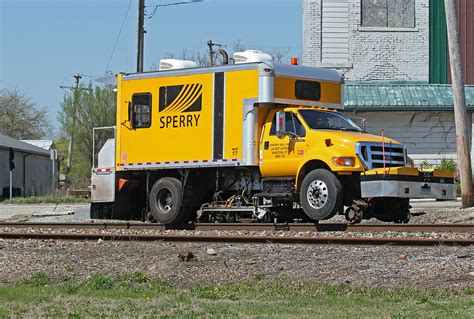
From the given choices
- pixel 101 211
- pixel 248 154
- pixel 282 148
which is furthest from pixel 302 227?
pixel 101 211

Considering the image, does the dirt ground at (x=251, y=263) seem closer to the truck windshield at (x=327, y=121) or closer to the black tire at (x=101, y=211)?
the truck windshield at (x=327, y=121)

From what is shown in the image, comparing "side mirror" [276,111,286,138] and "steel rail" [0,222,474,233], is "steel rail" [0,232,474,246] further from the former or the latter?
"side mirror" [276,111,286,138]

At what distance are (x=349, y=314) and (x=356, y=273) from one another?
2583 mm

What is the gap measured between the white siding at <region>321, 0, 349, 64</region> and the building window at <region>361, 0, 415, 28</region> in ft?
2.46

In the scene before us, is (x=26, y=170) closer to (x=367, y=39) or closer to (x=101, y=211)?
(x=367, y=39)

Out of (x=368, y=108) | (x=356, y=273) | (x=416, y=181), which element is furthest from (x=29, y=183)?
(x=356, y=273)

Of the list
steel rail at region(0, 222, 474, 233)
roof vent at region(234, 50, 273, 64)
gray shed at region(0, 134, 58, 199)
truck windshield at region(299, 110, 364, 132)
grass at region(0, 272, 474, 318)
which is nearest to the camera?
grass at region(0, 272, 474, 318)

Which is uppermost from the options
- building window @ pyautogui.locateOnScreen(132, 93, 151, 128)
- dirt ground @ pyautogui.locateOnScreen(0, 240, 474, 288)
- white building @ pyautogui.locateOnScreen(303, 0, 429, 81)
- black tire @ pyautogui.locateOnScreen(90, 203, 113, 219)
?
white building @ pyautogui.locateOnScreen(303, 0, 429, 81)

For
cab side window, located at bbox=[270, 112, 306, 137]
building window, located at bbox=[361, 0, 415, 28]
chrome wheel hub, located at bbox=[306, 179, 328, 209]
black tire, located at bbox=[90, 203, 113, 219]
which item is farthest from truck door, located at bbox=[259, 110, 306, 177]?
building window, located at bbox=[361, 0, 415, 28]

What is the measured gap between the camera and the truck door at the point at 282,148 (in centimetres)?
1919

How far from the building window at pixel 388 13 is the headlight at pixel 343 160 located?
62.1 feet

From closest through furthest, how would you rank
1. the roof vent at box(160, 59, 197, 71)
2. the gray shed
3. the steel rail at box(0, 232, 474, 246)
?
Result: the steel rail at box(0, 232, 474, 246) → the roof vent at box(160, 59, 197, 71) → the gray shed

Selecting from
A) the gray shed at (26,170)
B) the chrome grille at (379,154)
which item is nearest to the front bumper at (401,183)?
the chrome grille at (379,154)

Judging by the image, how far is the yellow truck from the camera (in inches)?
726
